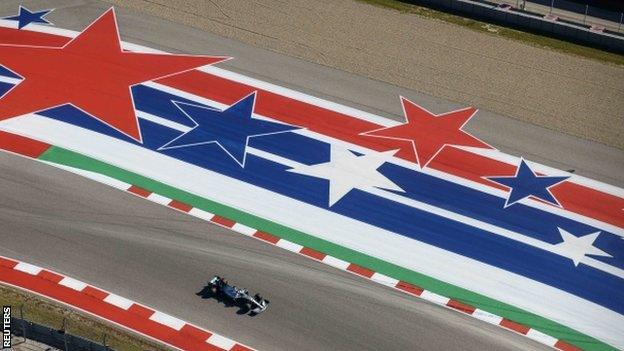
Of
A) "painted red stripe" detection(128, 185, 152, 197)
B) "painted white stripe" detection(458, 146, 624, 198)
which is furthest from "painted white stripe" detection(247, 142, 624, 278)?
"painted red stripe" detection(128, 185, 152, 197)

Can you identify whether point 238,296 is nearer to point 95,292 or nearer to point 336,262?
point 336,262

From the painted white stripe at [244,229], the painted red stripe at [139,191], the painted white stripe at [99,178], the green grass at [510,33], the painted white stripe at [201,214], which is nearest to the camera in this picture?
the painted white stripe at [244,229]

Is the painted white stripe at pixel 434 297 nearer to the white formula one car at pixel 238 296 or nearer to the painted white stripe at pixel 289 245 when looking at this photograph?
the painted white stripe at pixel 289 245

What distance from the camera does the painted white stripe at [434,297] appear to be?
41344 mm

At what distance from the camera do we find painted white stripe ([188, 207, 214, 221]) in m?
45.3

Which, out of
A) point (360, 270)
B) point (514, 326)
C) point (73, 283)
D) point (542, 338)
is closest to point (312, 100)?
point (360, 270)

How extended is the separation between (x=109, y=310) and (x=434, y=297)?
13.7 m

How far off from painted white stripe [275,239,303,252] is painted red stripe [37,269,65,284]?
9.70m

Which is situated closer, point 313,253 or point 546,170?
point 313,253

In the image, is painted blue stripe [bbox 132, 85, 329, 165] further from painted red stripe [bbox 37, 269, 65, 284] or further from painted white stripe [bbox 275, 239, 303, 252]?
painted red stripe [bbox 37, 269, 65, 284]

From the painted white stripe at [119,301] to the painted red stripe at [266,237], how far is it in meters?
6.82

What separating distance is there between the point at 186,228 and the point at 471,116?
1822 cm

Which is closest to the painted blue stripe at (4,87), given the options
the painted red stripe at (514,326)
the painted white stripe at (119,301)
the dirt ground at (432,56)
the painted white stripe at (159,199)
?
the dirt ground at (432,56)

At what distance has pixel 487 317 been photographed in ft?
134
